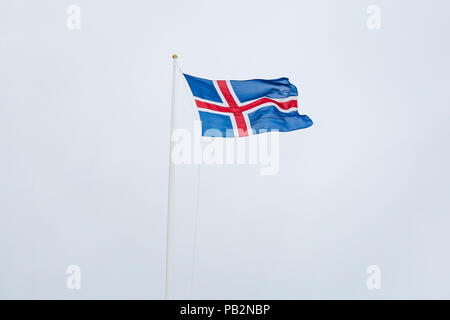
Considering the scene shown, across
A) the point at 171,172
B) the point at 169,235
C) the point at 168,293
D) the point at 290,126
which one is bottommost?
the point at 168,293

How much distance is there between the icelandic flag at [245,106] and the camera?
1089 inches

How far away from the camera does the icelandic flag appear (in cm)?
2767

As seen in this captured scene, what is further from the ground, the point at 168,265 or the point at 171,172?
the point at 171,172

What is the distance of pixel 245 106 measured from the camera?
28859mm

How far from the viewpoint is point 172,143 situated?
2552cm

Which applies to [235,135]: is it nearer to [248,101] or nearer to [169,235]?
[248,101]

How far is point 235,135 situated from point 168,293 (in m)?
6.88

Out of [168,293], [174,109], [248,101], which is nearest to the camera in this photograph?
[168,293]

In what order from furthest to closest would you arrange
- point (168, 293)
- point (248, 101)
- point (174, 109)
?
point (248, 101), point (174, 109), point (168, 293)

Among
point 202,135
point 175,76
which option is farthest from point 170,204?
point 175,76

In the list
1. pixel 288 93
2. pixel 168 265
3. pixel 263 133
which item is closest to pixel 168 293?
pixel 168 265

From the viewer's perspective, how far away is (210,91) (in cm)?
2809

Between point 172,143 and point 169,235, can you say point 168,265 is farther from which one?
point 172,143

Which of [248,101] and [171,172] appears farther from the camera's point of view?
[248,101]
